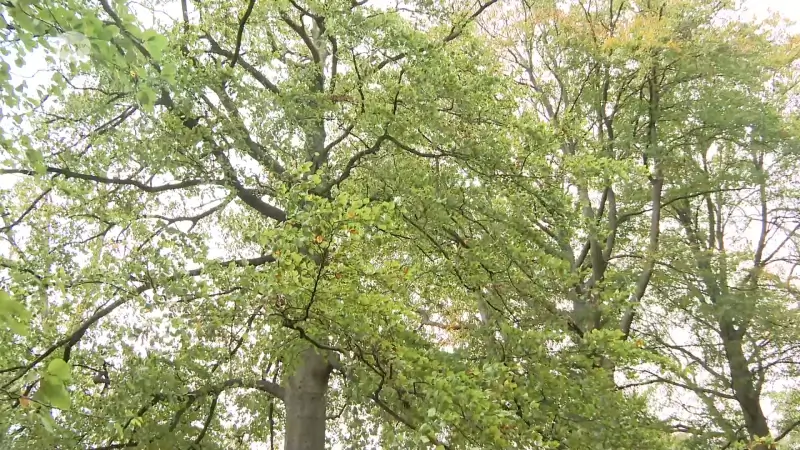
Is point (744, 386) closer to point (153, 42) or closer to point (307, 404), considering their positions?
point (307, 404)

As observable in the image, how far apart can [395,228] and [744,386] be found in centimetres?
899

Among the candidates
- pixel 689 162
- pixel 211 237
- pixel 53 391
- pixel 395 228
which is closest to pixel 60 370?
pixel 53 391

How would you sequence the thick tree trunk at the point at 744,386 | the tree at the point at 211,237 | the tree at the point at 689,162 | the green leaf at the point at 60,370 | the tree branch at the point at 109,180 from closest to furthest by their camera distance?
1. the green leaf at the point at 60,370
2. the tree at the point at 211,237
3. the tree branch at the point at 109,180
4. the tree at the point at 689,162
5. the thick tree trunk at the point at 744,386

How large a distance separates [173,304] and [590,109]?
9.14 m

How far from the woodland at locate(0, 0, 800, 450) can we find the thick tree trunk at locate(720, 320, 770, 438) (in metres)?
0.08

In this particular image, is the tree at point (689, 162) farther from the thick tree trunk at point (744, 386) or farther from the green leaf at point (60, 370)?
the green leaf at point (60, 370)

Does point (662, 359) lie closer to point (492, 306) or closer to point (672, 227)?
point (492, 306)

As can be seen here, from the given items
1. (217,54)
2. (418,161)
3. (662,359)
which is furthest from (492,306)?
(217,54)

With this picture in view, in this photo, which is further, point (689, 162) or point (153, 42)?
point (689, 162)

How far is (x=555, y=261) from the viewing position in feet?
19.1

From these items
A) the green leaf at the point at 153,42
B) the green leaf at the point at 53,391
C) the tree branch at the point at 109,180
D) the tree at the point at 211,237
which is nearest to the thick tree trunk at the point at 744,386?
the tree at the point at 211,237

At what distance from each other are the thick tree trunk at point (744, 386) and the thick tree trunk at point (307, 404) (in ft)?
25.5

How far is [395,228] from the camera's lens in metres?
5.38

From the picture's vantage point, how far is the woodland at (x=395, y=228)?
4.49 metres
